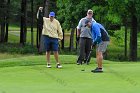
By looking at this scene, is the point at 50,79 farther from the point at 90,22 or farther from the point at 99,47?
the point at 90,22

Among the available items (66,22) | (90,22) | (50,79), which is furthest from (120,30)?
(50,79)

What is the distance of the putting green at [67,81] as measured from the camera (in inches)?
434

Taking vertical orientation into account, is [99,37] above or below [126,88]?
above

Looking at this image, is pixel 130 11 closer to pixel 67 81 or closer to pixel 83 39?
pixel 83 39

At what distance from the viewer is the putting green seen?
434 inches

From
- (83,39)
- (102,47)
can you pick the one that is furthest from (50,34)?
(102,47)

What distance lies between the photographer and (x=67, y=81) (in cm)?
1273

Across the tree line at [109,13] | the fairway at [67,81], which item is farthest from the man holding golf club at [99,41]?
the tree line at [109,13]

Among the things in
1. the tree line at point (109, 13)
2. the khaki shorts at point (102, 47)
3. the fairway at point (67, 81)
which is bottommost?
the fairway at point (67, 81)

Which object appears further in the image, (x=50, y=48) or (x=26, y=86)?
(x=50, y=48)

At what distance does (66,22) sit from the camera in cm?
4453

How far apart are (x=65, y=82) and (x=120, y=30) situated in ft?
119

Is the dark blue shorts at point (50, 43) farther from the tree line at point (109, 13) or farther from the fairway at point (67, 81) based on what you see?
the tree line at point (109, 13)

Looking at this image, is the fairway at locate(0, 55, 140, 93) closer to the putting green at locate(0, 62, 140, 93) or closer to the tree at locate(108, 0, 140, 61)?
the putting green at locate(0, 62, 140, 93)
